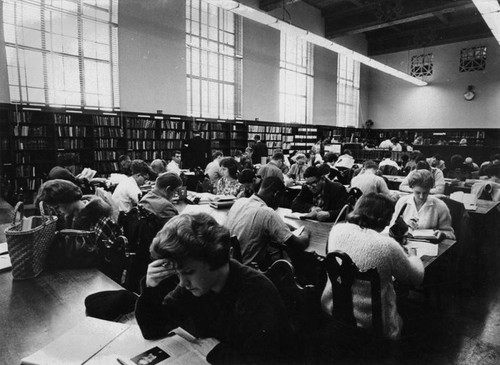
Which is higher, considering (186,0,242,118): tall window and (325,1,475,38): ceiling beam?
(325,1,475,38): ceiling beam

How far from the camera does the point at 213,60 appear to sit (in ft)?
36.9

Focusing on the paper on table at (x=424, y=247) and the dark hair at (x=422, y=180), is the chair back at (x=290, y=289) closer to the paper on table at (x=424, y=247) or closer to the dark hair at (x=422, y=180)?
the paper on table at (x=424, y=247)

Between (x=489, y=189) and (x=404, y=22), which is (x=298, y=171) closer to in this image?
(x=489, y=189)

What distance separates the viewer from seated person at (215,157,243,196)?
194 inches

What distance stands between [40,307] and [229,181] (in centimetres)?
359

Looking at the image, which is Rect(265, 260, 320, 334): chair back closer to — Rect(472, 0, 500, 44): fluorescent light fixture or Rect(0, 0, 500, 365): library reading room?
Rect(0, 0, 500, 365): library reading room

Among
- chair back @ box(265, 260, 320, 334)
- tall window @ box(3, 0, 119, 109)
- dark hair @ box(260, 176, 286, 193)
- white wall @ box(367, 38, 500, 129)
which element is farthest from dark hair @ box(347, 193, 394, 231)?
white wall @ box(367, 38, 500, 129)

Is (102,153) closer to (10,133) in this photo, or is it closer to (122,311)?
(10,133)

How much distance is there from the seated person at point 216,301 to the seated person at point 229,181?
3620 mm

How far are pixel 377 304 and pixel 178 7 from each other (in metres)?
10.6

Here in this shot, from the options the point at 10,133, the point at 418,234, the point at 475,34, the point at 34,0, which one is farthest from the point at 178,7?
the point at 475,34

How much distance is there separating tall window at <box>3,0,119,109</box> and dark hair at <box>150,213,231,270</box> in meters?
8.07

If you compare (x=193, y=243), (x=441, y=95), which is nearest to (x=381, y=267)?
(x=193, y=243)

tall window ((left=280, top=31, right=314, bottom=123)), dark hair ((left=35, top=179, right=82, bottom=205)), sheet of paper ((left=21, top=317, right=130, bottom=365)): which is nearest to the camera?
sheet of paper ((left=21, top=317, right=130, bottom=365))
